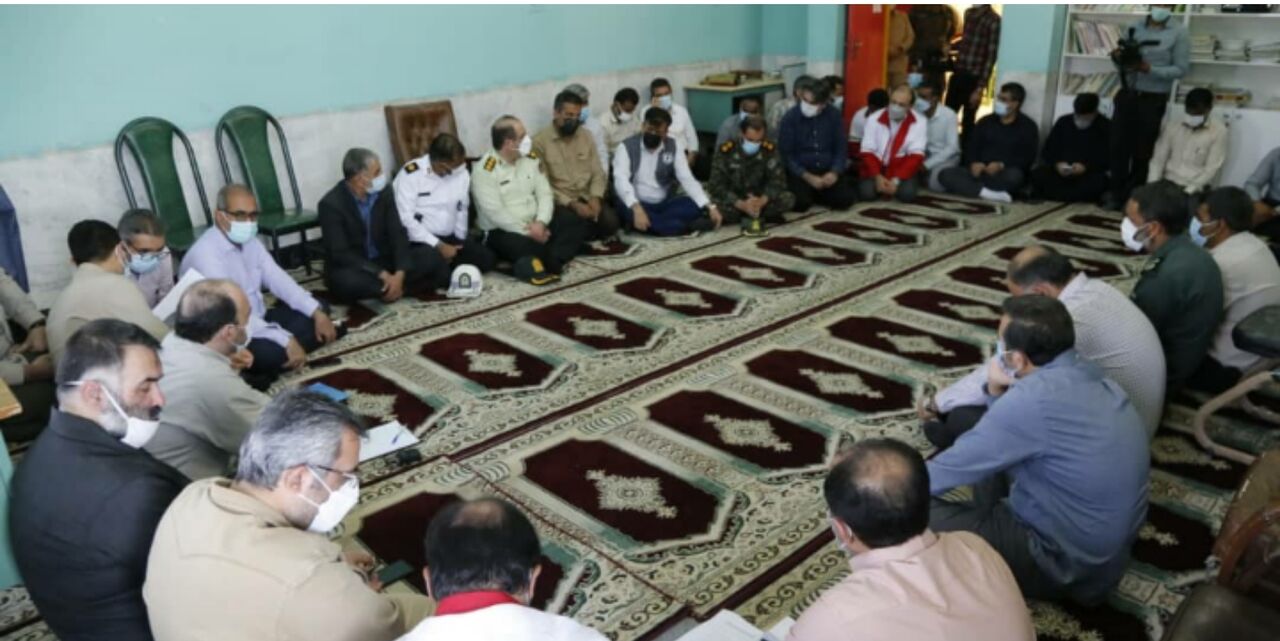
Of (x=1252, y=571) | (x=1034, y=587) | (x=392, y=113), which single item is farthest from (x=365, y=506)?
(x=392, y=113)

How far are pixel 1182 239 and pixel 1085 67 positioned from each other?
473 cm

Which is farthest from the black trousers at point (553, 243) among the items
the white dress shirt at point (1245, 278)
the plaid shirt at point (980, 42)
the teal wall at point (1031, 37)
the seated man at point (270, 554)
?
the plaid shirt at point (980, 42)

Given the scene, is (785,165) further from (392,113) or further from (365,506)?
(365,506)

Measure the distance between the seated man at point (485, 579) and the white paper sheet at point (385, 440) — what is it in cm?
187

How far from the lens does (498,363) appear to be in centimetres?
414

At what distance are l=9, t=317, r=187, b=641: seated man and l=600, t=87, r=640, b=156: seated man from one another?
16.5 ft

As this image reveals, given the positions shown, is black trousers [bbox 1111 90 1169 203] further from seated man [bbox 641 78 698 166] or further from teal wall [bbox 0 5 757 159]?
teal wall [bbox 0 5 757 159]

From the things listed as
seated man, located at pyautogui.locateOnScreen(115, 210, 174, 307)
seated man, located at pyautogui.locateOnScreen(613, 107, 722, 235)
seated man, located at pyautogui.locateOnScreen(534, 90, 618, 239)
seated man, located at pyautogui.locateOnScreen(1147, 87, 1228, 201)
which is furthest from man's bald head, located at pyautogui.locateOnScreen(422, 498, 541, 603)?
seated man, located at pyautogui.locateOnScreen(1147, 87, 1228, 201)

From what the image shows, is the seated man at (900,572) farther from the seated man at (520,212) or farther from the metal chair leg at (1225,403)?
the seated man at (520,212)

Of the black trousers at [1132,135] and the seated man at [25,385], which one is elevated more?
the black trousers at [1132,135]

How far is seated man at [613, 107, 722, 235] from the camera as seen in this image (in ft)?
20.4

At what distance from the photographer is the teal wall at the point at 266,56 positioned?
4.64m

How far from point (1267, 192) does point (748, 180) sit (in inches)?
135

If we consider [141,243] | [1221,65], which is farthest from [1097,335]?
[1221,65]
